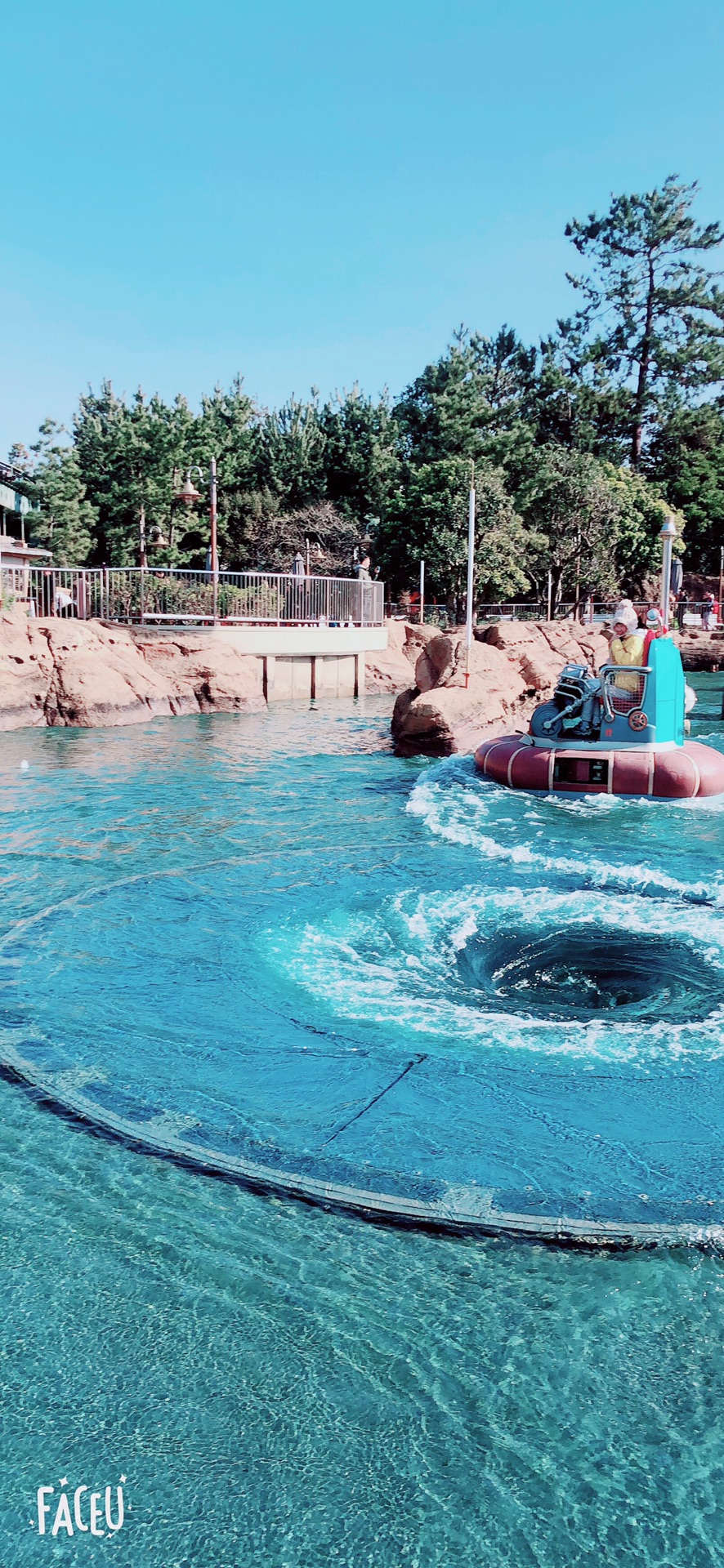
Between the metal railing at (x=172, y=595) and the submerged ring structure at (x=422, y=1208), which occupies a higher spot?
the metal railing at (x=172, y=595)

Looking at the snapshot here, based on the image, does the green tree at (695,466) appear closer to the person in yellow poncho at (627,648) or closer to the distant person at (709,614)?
the distant person at (709,614)

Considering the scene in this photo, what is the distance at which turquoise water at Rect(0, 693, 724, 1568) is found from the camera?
3271 mm

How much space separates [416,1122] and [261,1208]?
108 cm

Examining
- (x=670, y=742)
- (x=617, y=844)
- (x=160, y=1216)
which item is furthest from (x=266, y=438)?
(x=160, y=1216)

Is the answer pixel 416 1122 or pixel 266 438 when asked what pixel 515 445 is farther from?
pixel 416 1122

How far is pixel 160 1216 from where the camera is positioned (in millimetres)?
4656

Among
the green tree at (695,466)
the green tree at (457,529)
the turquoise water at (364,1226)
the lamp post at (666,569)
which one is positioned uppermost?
the green tree at (695,466)

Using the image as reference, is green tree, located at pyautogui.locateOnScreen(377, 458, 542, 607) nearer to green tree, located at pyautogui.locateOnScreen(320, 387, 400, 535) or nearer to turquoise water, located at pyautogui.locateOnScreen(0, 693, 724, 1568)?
green tree, located at pyautogui.locateOnScreen(320, 387, 400, 535)

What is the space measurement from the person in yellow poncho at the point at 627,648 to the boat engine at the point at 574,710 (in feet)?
1.17

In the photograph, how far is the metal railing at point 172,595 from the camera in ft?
85.5

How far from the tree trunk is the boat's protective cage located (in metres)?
37.7

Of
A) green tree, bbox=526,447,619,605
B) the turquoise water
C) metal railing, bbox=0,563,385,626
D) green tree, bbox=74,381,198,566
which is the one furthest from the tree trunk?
the turquoise water

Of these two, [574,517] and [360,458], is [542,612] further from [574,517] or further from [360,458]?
[360,458]

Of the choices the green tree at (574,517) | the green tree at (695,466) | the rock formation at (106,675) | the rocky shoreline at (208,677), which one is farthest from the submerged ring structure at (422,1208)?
the green tree at (695,466)
